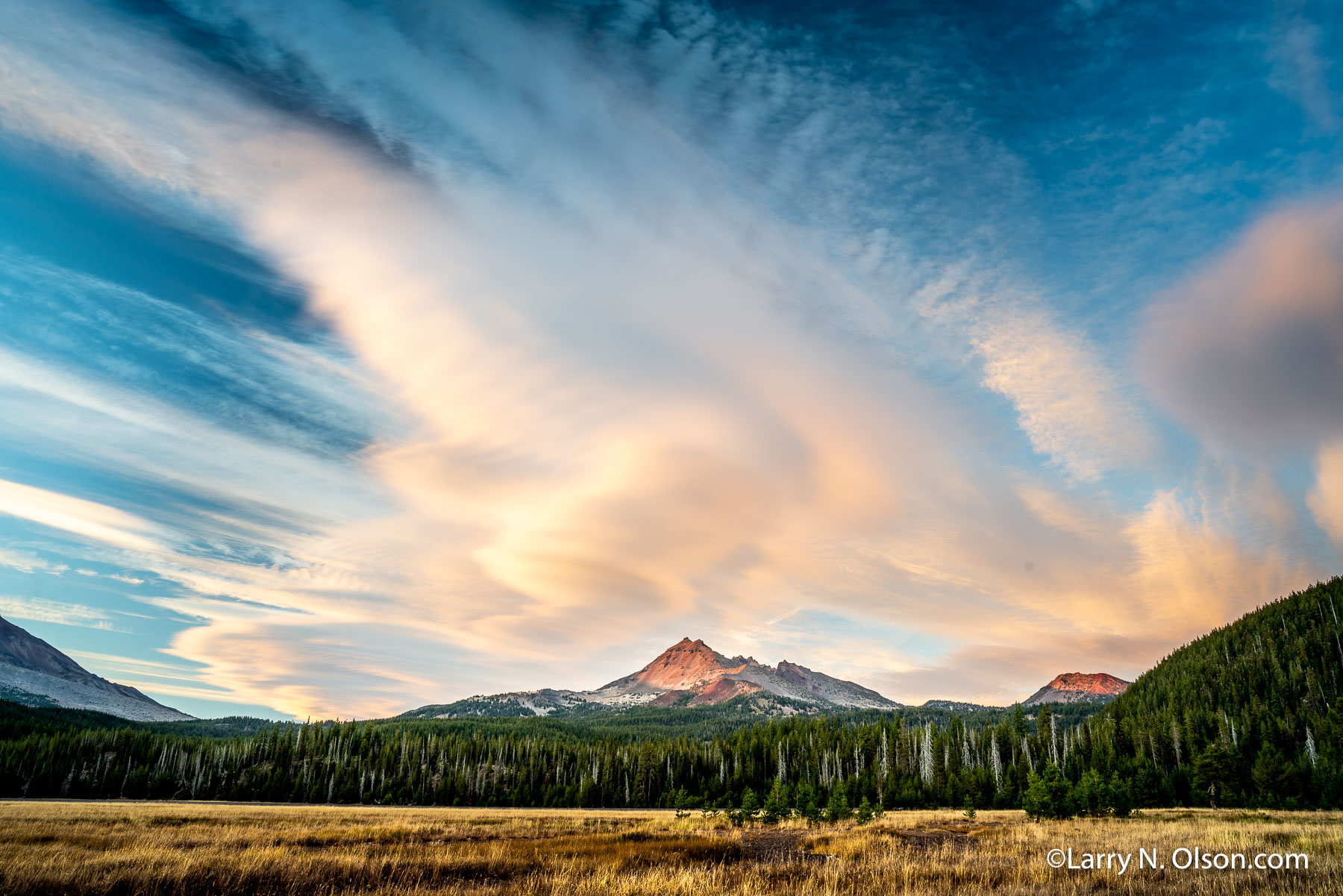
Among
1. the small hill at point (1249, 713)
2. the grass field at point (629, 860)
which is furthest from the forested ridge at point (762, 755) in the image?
the grass field at point (629, 860)

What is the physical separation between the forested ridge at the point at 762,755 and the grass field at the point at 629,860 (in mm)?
65080

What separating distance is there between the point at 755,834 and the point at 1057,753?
119m

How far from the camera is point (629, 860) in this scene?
22.9 metres

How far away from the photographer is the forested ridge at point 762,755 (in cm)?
10950

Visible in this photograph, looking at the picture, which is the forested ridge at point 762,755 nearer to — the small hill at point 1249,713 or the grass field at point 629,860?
the small hill at point 1249,713

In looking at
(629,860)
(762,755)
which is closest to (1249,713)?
(762,755)

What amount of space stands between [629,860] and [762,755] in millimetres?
129494

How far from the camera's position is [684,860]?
923 inches

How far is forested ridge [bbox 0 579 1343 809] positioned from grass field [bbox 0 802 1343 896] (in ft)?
214

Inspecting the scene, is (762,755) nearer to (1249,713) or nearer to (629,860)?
(1249,713)

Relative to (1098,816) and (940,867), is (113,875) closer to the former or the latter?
(940,867)

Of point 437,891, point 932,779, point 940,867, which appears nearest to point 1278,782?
point 932,779

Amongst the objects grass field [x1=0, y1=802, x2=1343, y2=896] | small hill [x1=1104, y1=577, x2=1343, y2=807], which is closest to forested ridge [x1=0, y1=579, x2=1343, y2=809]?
small hill [x1=1104, y1=577, x2=1343, y2=807]

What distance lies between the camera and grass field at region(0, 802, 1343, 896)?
51.2 ft
